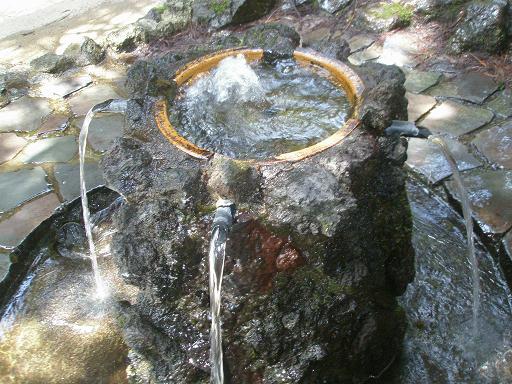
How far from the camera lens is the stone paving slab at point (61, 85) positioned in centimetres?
455

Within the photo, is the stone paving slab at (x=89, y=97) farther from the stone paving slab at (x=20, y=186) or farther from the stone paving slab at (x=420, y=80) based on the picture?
the stone paving slab at (x=420, y=80)

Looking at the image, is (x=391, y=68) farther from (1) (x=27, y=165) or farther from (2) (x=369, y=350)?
(1) (x=27, y=165)

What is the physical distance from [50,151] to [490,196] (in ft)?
10.6

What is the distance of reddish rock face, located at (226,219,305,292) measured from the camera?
1858 millimetres

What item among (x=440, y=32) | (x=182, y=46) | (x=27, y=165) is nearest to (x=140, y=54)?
(x=182, y=46)

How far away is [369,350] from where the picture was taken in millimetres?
2193

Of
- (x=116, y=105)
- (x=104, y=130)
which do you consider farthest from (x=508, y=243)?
(x=104, y=130)

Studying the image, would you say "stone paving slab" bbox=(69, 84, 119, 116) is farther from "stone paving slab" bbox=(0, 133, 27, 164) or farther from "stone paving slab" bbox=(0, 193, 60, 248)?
"stone paving slab" bbox=(0, 193, 60, 248)

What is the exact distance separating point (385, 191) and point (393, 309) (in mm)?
575

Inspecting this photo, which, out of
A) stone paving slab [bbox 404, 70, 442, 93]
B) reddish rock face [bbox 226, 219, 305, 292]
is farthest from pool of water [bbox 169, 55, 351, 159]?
stone paving slab [bbox 404, 70, 442, 93]

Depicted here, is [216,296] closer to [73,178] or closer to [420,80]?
[73,178]

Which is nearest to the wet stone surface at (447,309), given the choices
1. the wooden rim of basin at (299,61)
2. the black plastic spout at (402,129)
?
the black plastic spout at (402,129)

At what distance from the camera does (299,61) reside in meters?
2.60

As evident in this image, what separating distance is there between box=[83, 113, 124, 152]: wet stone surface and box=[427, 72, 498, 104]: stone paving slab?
8.46ft
